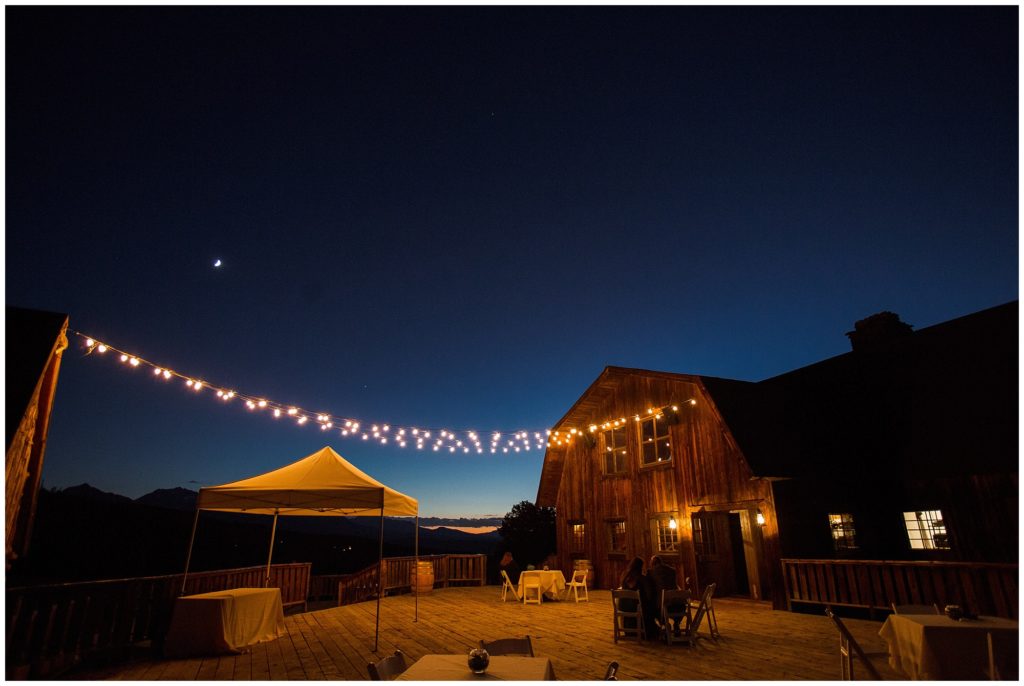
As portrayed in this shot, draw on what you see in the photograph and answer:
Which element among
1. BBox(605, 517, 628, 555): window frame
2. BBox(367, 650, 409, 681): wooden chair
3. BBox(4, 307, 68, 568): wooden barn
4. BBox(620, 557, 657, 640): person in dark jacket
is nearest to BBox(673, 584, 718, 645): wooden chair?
BBox(620, 557, 657, 640): person in dark jacket

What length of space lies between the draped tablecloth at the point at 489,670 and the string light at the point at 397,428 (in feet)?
23.9

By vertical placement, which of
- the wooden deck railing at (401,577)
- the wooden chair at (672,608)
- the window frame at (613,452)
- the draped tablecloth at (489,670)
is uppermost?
the window frame at (613,452)

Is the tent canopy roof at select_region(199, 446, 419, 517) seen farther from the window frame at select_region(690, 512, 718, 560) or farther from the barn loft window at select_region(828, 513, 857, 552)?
the barn loft window at select_region(828, 513, 857, 552)

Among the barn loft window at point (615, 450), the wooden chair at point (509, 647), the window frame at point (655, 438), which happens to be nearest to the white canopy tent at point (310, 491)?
the wooden chair at point (509, 647)

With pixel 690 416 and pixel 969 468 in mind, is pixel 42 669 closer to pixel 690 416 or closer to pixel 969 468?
pixel 690 416

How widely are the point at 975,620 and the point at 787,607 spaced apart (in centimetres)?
582

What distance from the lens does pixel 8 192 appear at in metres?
4.29

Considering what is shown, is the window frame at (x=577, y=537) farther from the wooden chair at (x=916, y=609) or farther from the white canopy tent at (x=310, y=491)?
the wooden chair at (x=916, y=609)

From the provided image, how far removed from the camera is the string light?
8747 millimetres

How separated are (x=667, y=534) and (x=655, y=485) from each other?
4.26ft

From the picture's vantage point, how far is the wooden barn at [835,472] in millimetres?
9188

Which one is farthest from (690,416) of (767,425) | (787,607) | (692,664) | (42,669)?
(42,669)

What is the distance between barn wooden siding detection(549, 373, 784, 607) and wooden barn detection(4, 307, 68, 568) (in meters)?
12.0

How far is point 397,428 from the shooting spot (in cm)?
1313
